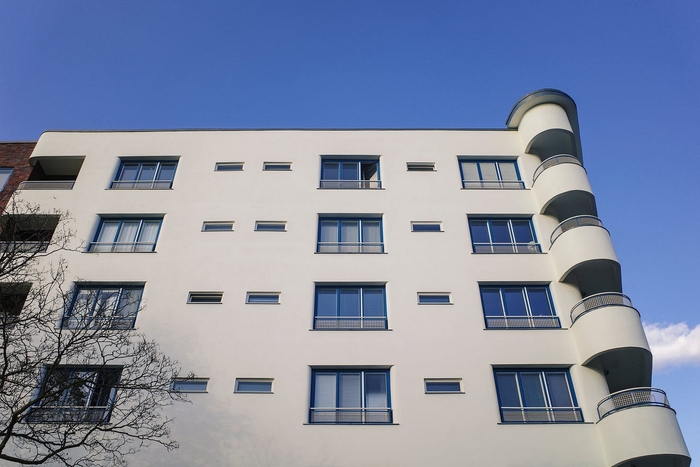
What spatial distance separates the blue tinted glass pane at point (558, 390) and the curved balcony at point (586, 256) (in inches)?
141

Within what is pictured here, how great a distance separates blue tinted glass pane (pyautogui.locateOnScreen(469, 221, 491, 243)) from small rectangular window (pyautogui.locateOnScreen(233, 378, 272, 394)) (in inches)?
359

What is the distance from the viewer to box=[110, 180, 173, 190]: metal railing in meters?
22.5

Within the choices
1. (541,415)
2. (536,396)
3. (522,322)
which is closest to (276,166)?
(522,322)

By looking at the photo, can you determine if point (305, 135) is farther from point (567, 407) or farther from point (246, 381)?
point (567, 407)

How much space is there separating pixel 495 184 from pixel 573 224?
367 cm

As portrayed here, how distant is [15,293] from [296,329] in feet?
33.6

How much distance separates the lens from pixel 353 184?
74.4 ft

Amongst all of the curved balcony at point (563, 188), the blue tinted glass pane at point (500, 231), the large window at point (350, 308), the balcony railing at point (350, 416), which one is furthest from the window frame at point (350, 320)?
the curved balcony at point (563, 188)

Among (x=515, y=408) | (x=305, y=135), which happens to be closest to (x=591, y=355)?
(x=515, y=408)

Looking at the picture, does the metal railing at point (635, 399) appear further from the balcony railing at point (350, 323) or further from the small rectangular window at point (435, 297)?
the balcony railing at point (350, 323)

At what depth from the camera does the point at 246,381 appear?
56.6ft

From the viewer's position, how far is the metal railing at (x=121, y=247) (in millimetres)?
20641

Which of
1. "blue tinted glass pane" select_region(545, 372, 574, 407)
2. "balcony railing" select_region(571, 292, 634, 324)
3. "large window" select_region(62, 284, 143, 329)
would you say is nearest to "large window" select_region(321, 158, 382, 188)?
"large window" select_region(62, 284, 143, 329)

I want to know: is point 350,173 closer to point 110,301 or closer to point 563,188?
point 563,188
